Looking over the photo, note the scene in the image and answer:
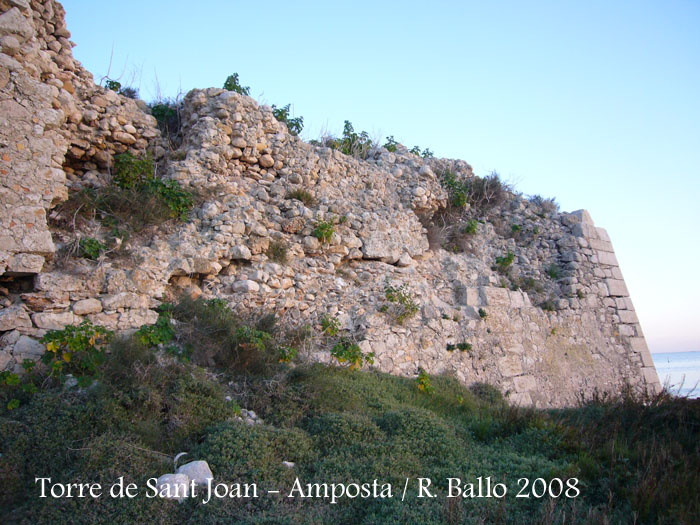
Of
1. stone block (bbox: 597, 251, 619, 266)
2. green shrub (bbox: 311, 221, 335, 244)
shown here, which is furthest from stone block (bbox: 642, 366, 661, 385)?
green shrub (bbox: 311, 221, 335, 244)

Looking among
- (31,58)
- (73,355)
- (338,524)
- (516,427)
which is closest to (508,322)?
(516,427)

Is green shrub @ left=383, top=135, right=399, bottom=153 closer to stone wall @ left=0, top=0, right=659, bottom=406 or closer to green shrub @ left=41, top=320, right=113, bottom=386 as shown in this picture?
stone wall @ left=0, top=0, right=659, bottom=406

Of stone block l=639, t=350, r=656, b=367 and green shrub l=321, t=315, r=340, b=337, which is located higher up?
green shrub l=321, t=315, r=340, b=337

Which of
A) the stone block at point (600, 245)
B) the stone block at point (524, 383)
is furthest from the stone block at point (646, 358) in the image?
the stone block at point (524, 383)

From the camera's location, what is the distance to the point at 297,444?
4.48 metres

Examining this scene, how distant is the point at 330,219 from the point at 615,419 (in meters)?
5.05

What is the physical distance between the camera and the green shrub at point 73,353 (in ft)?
14.9

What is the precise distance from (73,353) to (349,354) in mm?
3276

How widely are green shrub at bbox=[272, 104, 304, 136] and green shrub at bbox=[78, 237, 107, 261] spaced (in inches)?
183

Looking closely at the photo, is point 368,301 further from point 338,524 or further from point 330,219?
point 338,524

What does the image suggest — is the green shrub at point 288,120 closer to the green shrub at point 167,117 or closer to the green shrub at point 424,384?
the green shrub at point 167,117

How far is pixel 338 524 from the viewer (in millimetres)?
3521

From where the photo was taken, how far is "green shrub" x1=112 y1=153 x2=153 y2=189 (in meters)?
6.55

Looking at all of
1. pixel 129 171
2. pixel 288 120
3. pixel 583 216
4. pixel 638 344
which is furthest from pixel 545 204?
pixel 129 171
